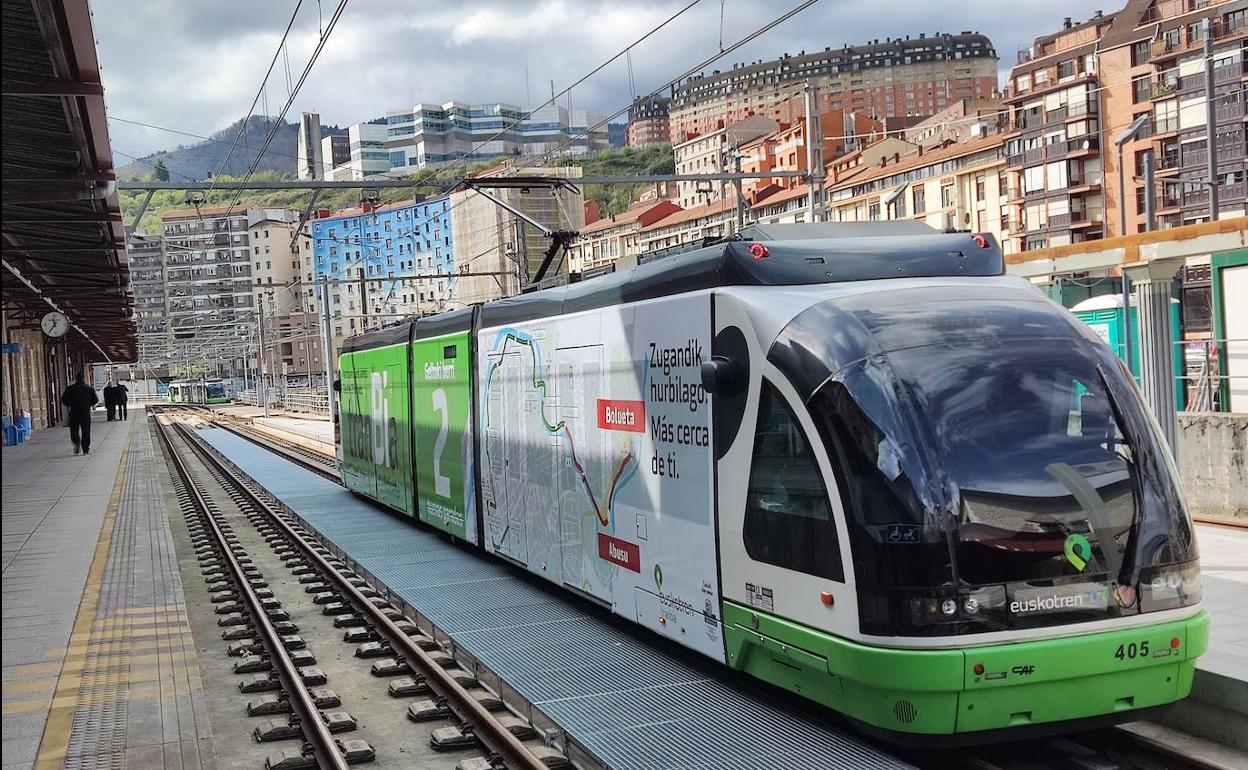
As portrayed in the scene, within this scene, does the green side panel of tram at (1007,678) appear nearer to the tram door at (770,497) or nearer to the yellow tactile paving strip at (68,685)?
the tram door at (770,497)

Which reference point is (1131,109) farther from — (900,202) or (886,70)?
(886,70)

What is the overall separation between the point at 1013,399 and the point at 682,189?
342 ft

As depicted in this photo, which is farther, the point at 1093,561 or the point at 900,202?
the point at 900,202

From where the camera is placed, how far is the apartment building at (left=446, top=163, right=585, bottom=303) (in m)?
48.0

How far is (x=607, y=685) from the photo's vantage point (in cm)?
844

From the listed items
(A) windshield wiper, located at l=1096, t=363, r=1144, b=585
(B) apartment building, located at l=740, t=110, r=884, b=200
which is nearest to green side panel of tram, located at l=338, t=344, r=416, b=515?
(A) windshield wiper, located at l=1096, t=363, r=1144, b=585

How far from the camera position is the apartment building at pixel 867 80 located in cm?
16512

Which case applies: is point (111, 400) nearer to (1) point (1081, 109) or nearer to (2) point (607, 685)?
(1) point (1081, 109)

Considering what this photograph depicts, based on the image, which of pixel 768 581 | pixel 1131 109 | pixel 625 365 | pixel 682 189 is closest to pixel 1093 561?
pixel 768 581

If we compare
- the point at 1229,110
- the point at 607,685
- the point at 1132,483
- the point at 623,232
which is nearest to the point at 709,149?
the point at 623,232

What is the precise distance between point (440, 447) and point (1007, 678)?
34.8 ft

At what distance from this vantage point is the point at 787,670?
7.07 metres

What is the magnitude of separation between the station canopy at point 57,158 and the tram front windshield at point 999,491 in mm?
6634

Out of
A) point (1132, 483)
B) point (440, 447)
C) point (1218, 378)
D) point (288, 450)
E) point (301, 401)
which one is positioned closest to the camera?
point (1132, 483)
